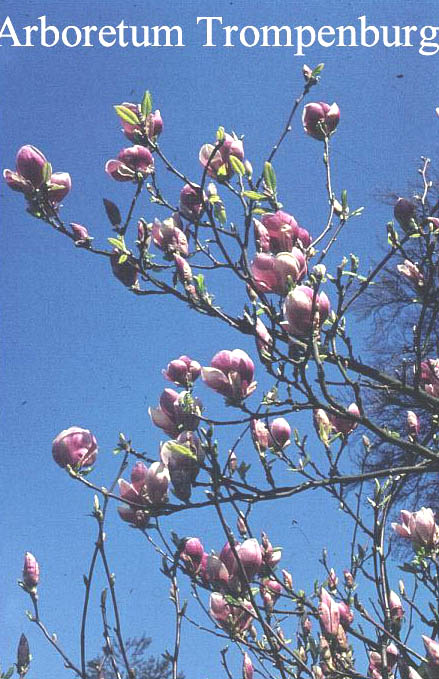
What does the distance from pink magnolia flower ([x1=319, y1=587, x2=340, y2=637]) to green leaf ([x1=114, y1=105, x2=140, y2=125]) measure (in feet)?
3.05

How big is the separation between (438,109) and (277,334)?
58 centimetres

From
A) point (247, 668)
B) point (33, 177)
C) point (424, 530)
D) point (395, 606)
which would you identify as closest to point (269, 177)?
point (33, 177)

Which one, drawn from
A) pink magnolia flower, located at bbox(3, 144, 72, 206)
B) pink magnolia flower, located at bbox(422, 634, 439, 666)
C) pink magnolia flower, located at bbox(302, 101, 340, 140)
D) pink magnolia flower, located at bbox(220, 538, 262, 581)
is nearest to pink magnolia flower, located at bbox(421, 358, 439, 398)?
pink magnolia flower, located at bbox(302, 101, 340, 140)

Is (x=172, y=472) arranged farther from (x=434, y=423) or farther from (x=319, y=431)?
(x=434, y=423)

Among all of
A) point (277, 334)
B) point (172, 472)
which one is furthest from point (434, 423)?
point (172, 472)

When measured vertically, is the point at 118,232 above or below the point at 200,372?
above

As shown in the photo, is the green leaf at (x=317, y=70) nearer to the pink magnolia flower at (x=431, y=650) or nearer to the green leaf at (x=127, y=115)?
the green leaf at (x=127, y=115)

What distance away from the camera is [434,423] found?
1561 millimetres

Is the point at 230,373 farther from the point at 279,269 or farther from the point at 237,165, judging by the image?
the point at 237,165

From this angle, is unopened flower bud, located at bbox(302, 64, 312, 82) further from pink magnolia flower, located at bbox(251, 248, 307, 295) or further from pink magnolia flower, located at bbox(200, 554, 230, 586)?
pink magnolia flower, located at bbox(200, 554, 230, 586)

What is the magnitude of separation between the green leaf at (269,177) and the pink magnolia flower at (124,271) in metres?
0.37

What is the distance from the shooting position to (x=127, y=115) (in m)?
1.43

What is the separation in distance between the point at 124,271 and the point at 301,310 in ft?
1.93

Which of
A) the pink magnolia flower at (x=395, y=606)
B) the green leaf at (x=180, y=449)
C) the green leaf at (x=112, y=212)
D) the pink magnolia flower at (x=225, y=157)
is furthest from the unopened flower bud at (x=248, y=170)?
the pink magnolia flower at (x=395, y=606)
